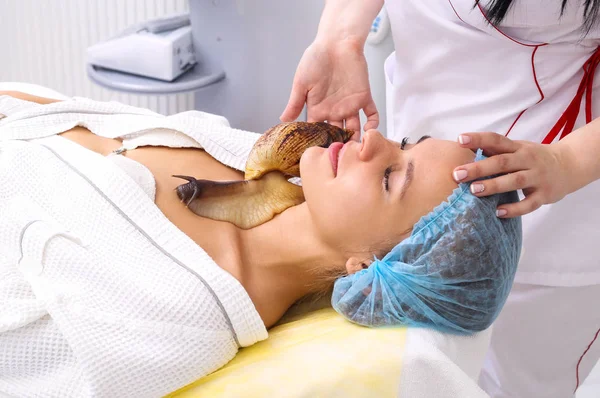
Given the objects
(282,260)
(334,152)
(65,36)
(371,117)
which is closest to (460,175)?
(334,152)

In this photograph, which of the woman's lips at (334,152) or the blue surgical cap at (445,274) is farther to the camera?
the woman's lips at (334,152)

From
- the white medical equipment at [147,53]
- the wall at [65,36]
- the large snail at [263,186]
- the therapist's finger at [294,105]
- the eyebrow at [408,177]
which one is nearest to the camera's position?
the eyebrow at [408,177]

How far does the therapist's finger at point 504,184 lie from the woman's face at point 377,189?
98 mm

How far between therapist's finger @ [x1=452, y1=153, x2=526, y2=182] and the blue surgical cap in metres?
0.04

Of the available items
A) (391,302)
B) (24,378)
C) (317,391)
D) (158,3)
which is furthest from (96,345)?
(158,3)

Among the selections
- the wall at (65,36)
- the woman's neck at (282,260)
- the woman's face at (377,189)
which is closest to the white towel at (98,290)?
the woman's neck at (282,260)

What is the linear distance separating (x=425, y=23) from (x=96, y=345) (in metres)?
0.96

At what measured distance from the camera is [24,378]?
1.10m

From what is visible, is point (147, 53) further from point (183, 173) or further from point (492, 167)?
point (492, 167)

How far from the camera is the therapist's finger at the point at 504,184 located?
1.12 m

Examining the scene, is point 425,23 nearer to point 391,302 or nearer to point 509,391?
point 391,302

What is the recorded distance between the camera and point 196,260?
1.21 m

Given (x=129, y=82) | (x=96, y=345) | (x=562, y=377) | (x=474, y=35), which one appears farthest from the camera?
(x=129, y=82)

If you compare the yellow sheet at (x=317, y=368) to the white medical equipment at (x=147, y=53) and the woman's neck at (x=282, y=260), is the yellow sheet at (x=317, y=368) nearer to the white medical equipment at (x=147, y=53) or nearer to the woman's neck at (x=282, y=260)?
the woman's neck at (x=282, y=260)
